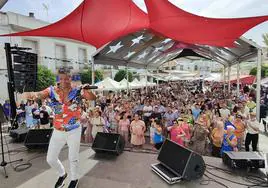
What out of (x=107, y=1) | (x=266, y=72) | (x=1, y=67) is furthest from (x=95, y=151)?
(x=266, y=72)

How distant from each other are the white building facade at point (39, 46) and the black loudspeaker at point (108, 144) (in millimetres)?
7446

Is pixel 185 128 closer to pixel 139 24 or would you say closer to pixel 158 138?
pixel 158 138

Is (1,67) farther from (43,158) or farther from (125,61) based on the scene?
(43,158)

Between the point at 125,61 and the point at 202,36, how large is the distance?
7.12 metres

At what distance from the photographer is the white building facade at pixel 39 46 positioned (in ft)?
49.4

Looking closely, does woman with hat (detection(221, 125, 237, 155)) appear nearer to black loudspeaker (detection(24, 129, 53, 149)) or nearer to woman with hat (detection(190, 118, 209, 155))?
woman with hat (detection(190, 118, 209, 155))

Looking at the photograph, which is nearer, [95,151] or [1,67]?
[95,151]

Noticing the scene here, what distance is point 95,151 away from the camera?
4.35 meters

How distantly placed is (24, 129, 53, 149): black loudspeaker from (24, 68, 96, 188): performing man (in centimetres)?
205

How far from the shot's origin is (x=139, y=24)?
4.85 metres

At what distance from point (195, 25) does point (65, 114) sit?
295 centimetres

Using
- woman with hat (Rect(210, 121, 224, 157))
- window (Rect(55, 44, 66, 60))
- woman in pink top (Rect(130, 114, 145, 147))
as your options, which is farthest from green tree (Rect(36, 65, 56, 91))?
woman with hat (Rect(210, 121, 224, 157))

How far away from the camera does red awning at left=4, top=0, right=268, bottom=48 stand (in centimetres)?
389

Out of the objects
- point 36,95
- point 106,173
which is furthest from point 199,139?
point 36,95
